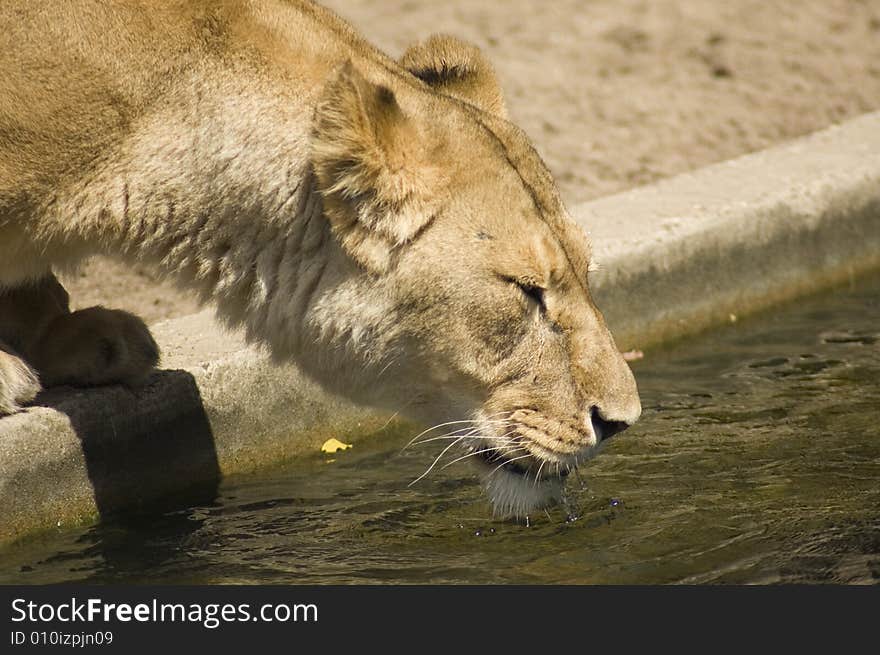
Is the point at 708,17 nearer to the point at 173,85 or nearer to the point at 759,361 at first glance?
the point at 759,361

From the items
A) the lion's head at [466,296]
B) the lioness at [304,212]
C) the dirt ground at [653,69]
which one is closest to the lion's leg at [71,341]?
the lioness at [304,212]

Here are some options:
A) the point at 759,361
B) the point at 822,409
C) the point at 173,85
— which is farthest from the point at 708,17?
the point at 173,85

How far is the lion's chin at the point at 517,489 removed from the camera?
14.2 feet

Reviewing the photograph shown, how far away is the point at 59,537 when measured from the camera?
15.4 ft

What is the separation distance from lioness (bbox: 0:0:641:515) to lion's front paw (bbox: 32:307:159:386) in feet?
2.07

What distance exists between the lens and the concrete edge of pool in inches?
187

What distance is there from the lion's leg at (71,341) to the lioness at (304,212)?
0.63 meters

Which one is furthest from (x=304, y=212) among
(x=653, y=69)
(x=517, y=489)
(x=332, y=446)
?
(x=653, y=69)

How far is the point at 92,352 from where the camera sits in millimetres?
4852

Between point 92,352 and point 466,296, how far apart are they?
138cm

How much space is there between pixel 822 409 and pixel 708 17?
5.10 meters

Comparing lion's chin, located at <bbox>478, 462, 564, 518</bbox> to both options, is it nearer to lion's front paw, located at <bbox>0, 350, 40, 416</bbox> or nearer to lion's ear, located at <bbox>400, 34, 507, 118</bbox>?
lion's ear, located at <bbox>400, 34, 507, 118</bbox>

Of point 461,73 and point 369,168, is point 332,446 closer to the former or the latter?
point 461,73

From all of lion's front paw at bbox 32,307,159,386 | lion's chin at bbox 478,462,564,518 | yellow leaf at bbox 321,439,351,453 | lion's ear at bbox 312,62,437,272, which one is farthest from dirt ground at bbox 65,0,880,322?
lion's ear at bbox 312,62,437,272
